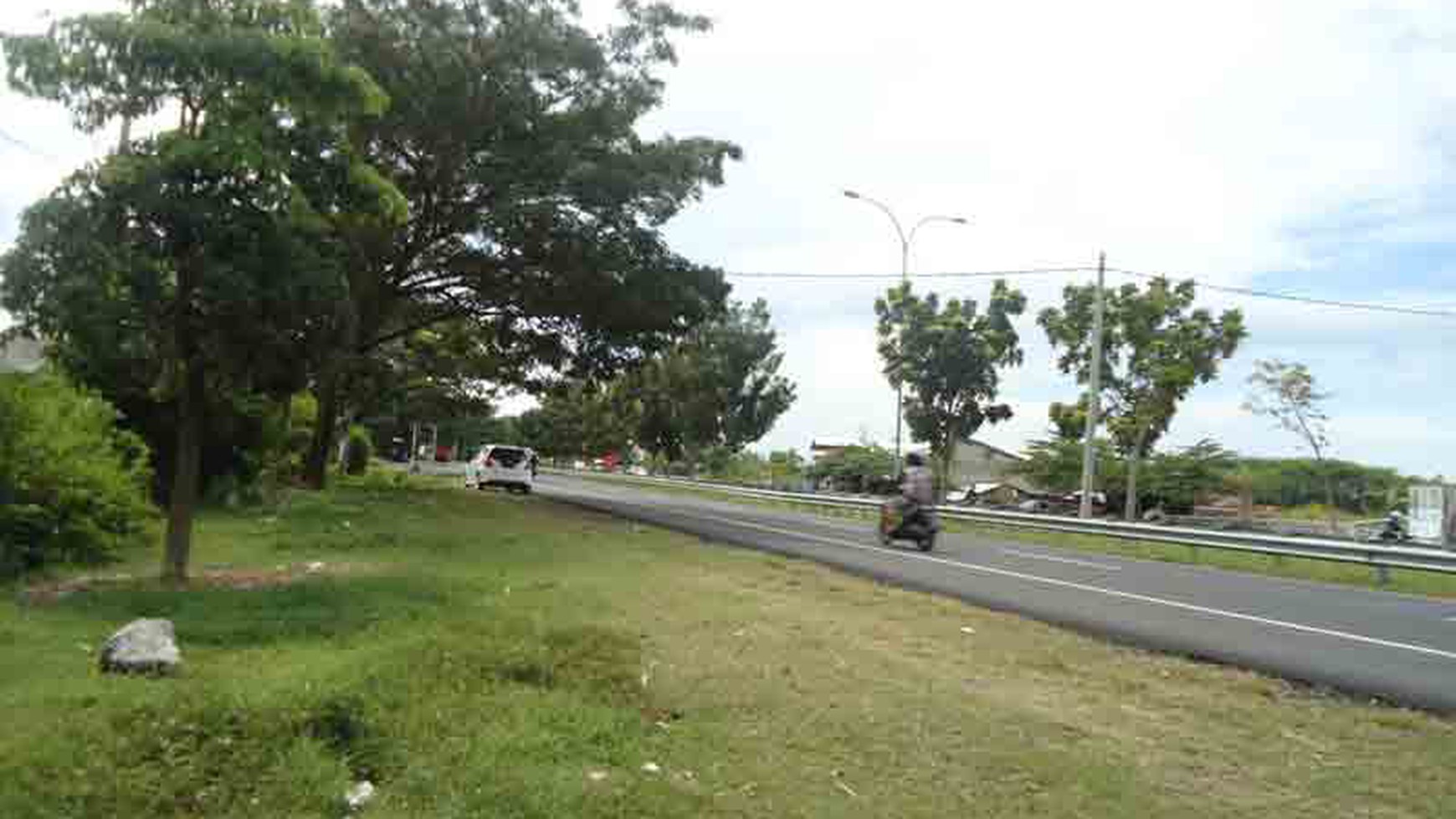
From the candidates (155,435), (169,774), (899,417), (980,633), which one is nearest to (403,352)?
(899,417)

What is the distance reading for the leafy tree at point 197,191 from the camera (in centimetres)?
839

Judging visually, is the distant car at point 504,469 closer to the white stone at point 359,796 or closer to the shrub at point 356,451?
the shrub at point 356,451

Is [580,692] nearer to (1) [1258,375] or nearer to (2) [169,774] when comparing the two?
(2) [169,774]

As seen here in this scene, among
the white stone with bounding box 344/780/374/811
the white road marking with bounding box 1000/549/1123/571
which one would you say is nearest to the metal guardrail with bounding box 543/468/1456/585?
the white road marking with bounding box 1000/549/1123/571

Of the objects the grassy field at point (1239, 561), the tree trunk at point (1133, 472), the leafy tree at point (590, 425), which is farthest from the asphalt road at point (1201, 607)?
the leafy tree at point (590, 425)

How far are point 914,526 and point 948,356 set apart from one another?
23.7m

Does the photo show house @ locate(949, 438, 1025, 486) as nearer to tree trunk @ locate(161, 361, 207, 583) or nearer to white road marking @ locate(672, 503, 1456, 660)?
white road marking @ locate(672, 503, 1456, 660)

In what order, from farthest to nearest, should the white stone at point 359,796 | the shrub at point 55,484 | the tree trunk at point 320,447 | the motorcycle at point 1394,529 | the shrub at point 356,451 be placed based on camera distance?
the shrub at point 356,451
the motorcycle at point 1394,529
the tree trunk at point 320,447
the shrub at point 55,484
the white stone at point 359,796

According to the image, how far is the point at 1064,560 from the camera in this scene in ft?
56.0

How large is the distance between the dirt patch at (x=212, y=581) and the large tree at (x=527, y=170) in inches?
348

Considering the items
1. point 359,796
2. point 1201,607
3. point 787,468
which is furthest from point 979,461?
point 359,796

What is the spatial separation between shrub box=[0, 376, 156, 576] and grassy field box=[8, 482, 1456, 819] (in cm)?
148

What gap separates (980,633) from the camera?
896 cm

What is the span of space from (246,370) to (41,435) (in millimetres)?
2562
